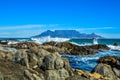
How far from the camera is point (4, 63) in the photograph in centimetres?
2458

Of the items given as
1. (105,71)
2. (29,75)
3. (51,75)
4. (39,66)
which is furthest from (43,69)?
(105,71)

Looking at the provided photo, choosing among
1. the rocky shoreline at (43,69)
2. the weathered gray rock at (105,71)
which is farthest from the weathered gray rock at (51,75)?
the weathered gray rock at (105,71)

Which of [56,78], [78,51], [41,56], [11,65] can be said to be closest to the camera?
[56,78]

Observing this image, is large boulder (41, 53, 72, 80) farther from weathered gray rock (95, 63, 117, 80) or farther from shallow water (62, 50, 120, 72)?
shallow water (62, 50, 120, 72)

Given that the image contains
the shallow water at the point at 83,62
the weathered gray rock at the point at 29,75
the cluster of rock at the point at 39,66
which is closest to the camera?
the weathered gray rock at the point at 29,75

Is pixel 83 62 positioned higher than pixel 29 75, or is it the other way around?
pixel 29 75

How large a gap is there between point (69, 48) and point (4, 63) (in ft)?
143

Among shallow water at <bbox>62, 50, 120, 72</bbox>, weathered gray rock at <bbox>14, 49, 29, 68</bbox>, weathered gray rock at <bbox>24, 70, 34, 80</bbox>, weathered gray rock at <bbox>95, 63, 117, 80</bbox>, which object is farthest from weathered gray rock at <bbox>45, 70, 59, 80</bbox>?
shallow water at <bbox>62, 50, 120, 72</bbox>

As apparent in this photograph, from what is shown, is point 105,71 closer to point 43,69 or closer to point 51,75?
point 43,69

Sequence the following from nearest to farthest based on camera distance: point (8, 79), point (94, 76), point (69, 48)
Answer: point (8, 79), point (94, 76), point (69, 48)

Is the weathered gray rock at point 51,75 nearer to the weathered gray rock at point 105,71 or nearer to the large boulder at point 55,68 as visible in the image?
the large boulder at point 55,68

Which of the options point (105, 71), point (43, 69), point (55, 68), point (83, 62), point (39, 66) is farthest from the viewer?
point (83, 62)

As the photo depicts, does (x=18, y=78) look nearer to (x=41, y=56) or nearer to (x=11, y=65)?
(x=11, y=65)

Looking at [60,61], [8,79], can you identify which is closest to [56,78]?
[60,61]
